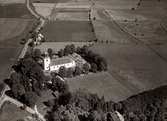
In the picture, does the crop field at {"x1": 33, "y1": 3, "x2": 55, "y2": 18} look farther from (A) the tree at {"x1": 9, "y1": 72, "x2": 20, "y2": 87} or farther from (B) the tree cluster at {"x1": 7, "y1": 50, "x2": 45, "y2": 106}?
(A) the tree at {"x1": 9, "y1": 72, "x2": 20, "y2": 87}

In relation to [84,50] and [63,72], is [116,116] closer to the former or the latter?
[63,72]

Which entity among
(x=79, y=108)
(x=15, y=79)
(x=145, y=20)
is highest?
(x=145, y=20)

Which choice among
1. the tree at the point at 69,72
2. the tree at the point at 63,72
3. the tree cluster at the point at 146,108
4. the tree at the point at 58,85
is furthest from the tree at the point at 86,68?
the tree cluster at the point at 146,108

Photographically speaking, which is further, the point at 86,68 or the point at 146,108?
the point at 86,68

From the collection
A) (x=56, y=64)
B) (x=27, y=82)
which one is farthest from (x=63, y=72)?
(x=27, y=82)

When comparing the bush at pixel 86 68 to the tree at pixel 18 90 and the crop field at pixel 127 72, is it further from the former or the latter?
the tree at pixel 18 90
